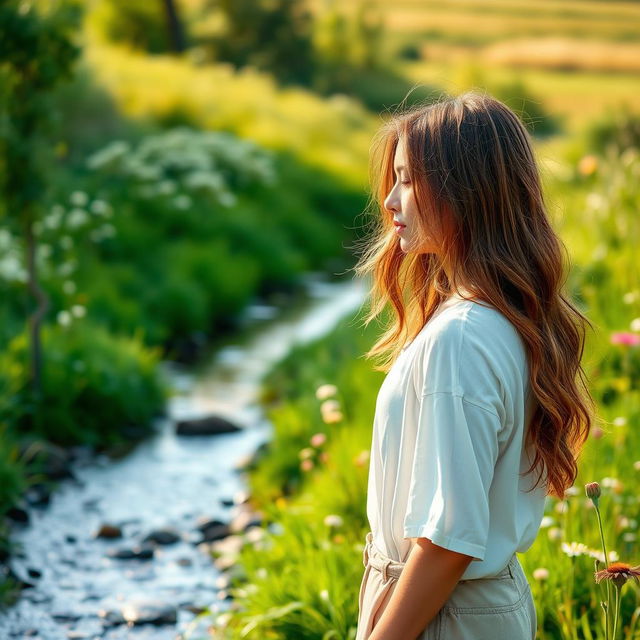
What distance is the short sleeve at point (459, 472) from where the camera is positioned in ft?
5.12

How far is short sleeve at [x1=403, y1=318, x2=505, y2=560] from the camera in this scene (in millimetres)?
1565

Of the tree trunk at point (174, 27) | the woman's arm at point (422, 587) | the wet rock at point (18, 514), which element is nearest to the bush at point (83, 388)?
the wet rock at point (18, 514)

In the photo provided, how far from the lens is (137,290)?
9.74 metres

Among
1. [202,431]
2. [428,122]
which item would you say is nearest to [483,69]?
[202,431]

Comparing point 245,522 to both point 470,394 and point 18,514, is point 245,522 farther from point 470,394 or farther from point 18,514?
point 470,394

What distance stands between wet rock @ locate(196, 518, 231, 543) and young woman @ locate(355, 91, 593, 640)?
3.36 meters

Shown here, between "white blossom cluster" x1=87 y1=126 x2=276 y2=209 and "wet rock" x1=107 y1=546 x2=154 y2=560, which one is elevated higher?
"white blossom cluster" x1=87 y1=126 x2=276 y2=209

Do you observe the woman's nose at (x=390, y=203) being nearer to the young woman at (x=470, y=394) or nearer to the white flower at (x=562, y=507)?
the young woman at (x=470, y=394)

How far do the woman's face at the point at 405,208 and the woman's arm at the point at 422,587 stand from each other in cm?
53

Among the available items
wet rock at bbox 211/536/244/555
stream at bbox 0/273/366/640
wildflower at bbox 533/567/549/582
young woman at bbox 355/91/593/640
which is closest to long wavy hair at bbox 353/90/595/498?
young woman at bbox 355/91/593/640

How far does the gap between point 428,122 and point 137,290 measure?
822cm

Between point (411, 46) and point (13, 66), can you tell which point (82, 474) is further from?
point (411, 46)

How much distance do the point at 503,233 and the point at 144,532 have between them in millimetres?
3959

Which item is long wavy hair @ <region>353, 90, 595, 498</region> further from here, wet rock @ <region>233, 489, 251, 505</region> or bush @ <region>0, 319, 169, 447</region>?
bush @ <region>0, 319, 169, 447</region>
